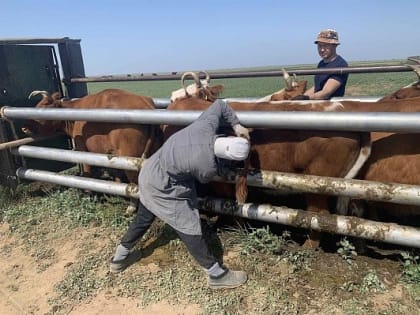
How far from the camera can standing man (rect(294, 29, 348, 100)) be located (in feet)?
17.0

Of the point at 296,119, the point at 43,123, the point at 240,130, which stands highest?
the point at 296,119

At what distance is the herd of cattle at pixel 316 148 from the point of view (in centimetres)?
331

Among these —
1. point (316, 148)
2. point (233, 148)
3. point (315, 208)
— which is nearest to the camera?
point (233, 148)

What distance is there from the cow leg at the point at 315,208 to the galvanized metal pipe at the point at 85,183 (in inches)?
74.7

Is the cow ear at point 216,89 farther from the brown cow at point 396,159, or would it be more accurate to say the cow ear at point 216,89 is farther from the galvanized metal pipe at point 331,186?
the brown cow at point 396,159

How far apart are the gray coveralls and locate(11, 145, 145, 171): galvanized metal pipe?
0.77 meters

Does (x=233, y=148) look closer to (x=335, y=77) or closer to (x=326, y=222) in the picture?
(x=326, y=222)

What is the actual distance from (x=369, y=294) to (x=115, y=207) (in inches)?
126

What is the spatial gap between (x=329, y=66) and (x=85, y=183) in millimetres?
3767

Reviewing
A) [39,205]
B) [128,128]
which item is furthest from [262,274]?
[39,205]

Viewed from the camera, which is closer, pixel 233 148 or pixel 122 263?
pixel 233 148

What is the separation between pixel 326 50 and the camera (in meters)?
5.38

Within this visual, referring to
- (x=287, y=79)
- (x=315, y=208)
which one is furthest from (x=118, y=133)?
(x=315, y=208)

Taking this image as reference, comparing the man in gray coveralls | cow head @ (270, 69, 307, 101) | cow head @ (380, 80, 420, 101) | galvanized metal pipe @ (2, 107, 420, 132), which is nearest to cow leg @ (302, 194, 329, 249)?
the man in gray coveralls
